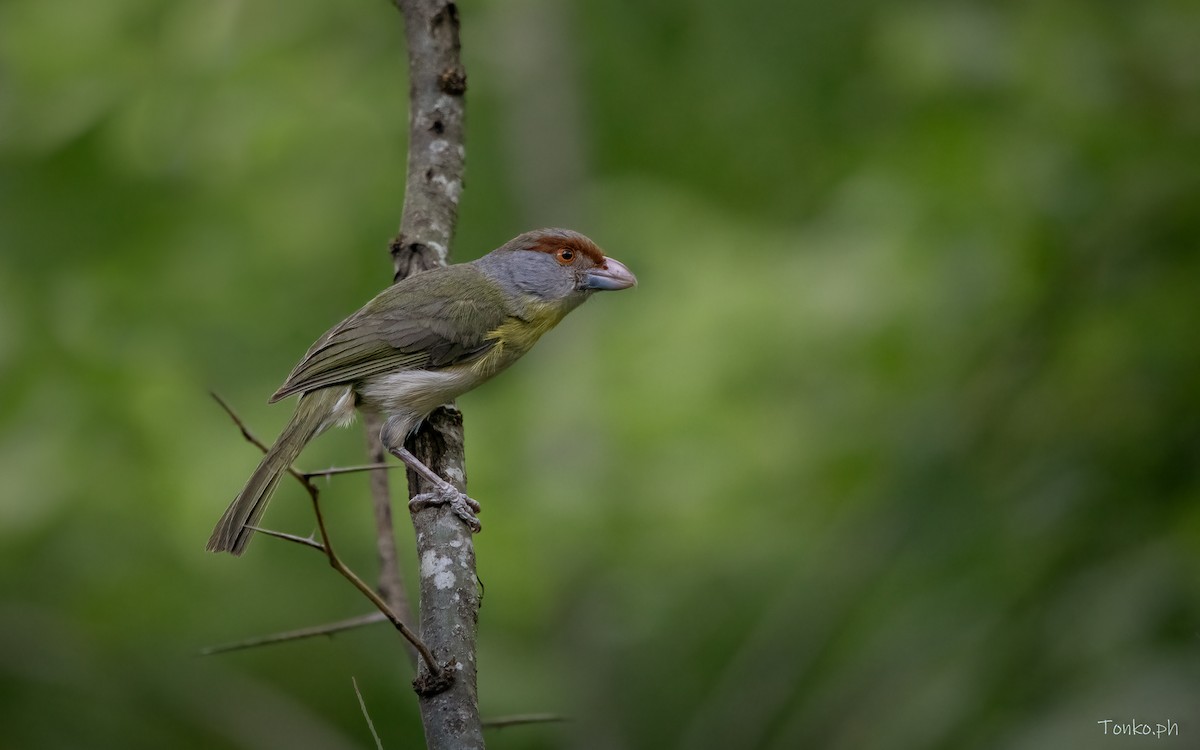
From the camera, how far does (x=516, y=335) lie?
4.59m

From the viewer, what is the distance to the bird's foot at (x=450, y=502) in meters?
3.09

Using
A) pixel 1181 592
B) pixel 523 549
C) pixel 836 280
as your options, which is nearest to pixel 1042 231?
pixel 836 280

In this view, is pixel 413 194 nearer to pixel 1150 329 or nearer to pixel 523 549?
pixel 523 549

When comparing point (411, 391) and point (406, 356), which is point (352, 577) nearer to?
point (411, 391)

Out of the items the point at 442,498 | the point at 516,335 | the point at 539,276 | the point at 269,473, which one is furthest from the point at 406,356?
the point at 442,498

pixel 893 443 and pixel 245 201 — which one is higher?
pixel 245 201

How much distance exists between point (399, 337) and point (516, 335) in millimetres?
598

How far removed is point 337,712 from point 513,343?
2.07 m

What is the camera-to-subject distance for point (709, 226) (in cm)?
551

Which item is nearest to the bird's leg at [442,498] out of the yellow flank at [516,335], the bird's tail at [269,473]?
the bird's tail at [269,473]

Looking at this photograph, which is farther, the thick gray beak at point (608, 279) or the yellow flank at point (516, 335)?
the thick gray beak at point (608, 279)

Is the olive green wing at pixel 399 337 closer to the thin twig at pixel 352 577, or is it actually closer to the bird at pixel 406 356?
the bird at pixel 406 356

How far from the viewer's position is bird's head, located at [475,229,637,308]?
15.7 ft

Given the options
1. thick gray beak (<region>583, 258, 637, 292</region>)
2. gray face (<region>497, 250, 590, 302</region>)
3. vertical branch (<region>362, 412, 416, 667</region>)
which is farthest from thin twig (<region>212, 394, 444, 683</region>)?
thick gray beak (<region>583, 258, 637, 292</region>)
